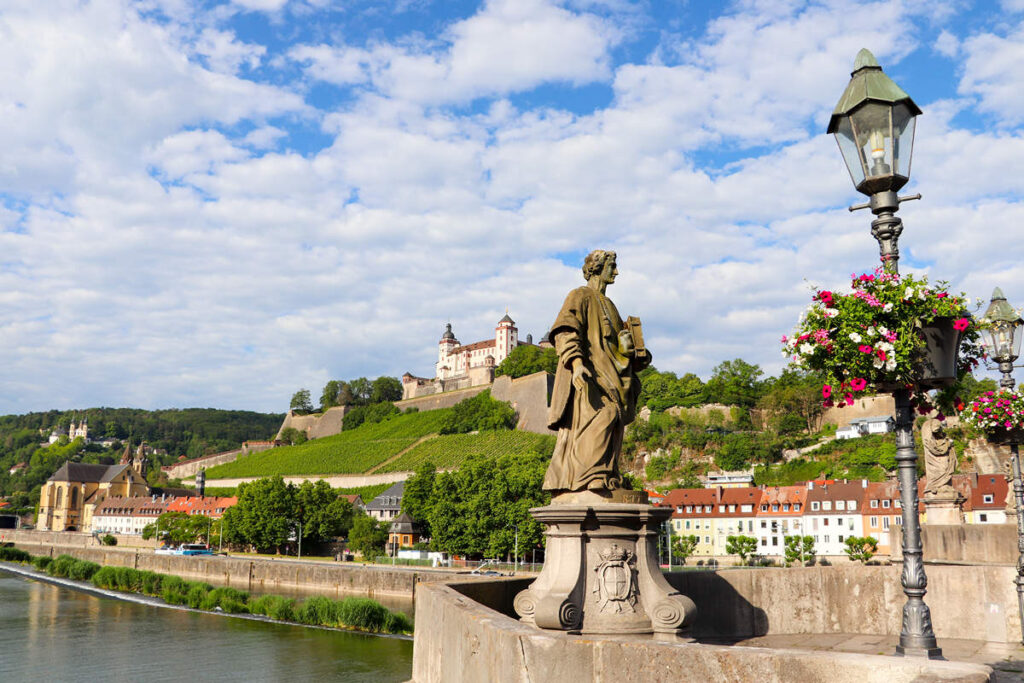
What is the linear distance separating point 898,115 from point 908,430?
2.27 m

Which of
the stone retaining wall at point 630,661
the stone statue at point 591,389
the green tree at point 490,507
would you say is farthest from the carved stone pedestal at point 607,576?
the green tree at point 490,507

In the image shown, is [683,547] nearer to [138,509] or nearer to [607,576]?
[607,576]

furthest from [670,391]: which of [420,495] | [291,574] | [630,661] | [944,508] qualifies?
[630,661]

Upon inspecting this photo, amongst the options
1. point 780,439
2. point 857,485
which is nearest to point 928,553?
point 857,485

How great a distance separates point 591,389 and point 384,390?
143 metres

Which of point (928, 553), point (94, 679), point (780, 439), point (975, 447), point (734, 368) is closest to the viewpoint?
point (928, 553)

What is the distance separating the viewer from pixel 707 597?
8875 millimetres

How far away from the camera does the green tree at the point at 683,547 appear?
197 feet

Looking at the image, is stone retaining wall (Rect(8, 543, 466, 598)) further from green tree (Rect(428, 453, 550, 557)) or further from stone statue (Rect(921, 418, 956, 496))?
stone statue (Rect(921, 418, 956, 496))

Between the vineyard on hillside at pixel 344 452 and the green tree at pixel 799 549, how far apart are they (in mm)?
59249

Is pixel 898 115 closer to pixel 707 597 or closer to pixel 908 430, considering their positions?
pixel 908 430

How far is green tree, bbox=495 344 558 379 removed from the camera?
116m

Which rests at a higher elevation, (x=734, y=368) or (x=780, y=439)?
(x=734, y=368)

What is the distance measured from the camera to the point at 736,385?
361 feet
